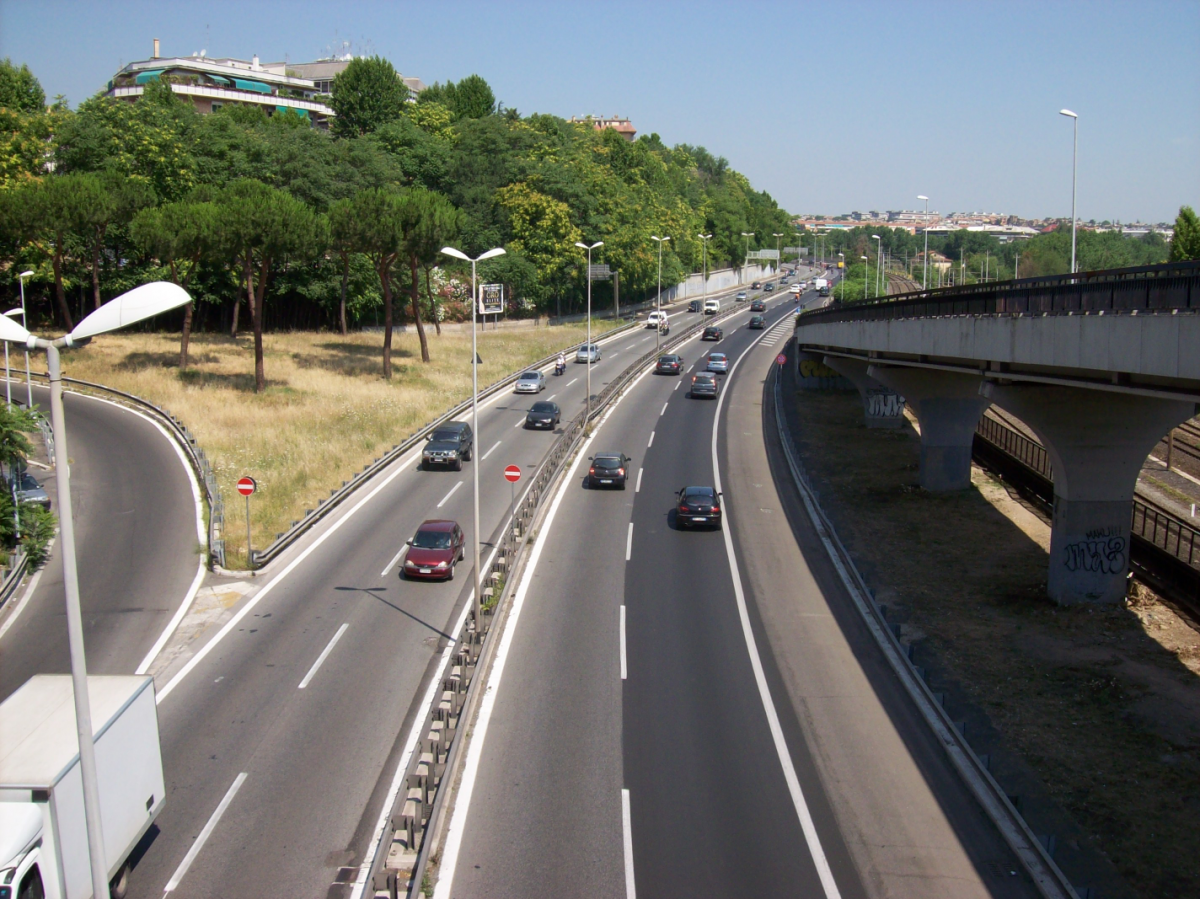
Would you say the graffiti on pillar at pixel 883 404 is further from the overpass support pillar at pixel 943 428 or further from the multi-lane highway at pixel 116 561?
the multi-lane highway at pixel 116 561

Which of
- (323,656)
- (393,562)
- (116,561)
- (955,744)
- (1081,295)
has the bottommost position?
(955,744)

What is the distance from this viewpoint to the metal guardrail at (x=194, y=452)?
30369 mm

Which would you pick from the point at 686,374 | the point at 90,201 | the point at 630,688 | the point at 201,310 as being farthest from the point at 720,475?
the point at 201,310

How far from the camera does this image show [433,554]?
92.7 feet

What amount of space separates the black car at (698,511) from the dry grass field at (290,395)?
1399 cm

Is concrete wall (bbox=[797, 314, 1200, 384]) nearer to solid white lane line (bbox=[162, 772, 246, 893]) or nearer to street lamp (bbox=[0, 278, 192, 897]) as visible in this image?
street lamp (bbox=[0, 278, 192, 897])

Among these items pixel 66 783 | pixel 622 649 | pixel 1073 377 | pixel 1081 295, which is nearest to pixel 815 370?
pixel 1073 377

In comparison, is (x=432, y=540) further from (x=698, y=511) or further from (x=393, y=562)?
(x=698, y=511)

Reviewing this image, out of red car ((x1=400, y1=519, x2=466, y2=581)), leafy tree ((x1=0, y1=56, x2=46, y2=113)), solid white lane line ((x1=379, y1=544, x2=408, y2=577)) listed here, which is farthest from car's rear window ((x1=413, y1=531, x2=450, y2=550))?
leafy tree ((x1=0, y1=56, x2=46, y2=113))

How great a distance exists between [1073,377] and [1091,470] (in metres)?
4.28

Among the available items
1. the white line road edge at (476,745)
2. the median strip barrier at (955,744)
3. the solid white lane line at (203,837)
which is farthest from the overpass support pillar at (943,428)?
the solid white lane line at (203,837)

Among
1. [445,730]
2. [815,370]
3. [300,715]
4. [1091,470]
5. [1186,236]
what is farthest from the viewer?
[1186,236]

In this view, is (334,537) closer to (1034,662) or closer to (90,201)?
(1034,662)

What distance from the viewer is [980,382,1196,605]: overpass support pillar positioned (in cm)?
2566
